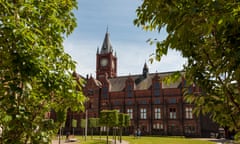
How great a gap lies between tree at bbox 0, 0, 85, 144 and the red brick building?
1846 inches

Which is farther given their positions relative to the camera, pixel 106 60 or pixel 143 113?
pixel 106 60

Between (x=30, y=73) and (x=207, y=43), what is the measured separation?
2.28 meters

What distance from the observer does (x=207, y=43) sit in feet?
9.58

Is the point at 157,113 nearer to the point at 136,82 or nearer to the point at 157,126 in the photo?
the point at 157,126

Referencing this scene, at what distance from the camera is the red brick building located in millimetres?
54688

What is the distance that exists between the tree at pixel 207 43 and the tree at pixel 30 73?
5.09ft

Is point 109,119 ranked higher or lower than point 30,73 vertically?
lower

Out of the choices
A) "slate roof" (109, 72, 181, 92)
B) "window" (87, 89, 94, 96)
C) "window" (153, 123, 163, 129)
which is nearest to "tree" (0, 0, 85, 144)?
"window" (153, 123, 163, 129)

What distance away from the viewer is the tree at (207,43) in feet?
7.27

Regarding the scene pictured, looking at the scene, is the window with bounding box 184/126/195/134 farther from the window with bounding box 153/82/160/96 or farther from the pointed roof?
the pointed roof

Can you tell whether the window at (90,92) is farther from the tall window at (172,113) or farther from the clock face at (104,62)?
the tall window at (172,113)

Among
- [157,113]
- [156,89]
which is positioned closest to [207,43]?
[157,113]

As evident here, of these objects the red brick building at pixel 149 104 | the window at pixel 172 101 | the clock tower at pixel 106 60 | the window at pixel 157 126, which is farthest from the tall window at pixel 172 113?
the clock tower at pixel 106 60

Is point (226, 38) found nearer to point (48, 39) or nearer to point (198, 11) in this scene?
point (198, 11)
